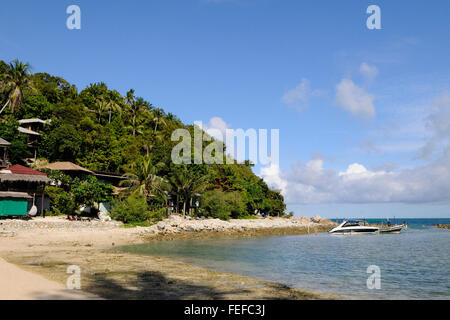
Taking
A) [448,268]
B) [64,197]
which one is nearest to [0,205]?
[64,197]

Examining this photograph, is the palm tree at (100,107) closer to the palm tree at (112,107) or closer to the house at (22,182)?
the palm tree at (112,107)

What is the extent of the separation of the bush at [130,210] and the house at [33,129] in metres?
17.5

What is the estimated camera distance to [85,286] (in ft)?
38.8

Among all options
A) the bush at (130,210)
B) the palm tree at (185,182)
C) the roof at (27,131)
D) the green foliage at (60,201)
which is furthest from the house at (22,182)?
the palm tree at (185,182)

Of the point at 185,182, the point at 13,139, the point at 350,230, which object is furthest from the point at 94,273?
the point at 350,230

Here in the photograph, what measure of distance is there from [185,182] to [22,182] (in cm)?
2228

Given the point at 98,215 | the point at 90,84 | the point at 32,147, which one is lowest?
the point at 98,215

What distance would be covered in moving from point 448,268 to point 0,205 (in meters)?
36.8

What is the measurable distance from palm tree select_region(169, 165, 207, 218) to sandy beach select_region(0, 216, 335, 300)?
19530 millimetres

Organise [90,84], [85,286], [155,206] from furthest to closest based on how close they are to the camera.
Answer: [90,84], [155,206], [85,286]

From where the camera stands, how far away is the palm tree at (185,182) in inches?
1999

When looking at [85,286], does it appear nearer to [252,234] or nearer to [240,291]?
[240,291]

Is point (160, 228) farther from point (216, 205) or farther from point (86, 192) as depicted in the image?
point (216, 205)

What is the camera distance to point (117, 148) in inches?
2156
